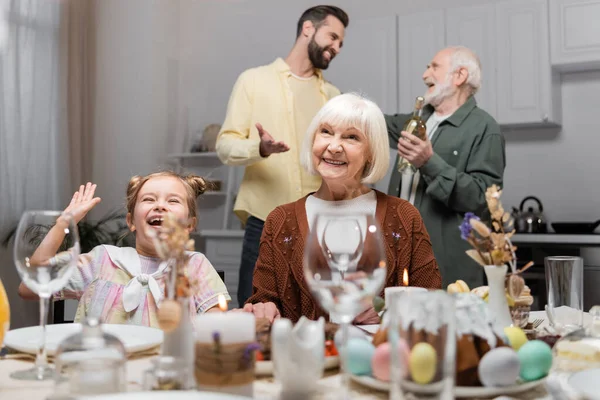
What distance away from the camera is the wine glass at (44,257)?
88cm

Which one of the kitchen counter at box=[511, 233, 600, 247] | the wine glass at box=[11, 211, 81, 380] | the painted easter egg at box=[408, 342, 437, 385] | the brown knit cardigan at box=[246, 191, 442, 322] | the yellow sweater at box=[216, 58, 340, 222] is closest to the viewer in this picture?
the painted easter egg at box=[408, 342, 437, 385]

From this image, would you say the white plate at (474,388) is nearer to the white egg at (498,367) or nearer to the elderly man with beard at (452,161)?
the white egg at (498,367)

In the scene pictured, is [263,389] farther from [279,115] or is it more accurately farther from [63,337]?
[279,115]

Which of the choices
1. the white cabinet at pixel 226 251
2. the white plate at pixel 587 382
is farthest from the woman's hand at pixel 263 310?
the white cabinet at pixel 226 251

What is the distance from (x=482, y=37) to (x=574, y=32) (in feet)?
1.58

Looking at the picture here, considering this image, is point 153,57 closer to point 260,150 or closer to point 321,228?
point 260,150

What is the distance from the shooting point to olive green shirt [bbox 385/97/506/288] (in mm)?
2424

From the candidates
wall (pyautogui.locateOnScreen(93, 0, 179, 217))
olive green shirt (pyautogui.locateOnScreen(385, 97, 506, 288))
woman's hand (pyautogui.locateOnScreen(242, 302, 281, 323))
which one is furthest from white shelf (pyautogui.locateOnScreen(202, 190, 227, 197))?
woman's hand (pyautogui.locateOnScreen(242, 302, 281, 323))

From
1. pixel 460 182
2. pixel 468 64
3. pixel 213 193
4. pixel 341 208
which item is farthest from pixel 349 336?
pixel 213 193

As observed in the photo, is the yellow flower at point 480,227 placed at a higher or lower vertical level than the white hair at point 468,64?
lower

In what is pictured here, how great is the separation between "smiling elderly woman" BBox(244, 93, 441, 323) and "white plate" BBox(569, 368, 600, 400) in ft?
2.84

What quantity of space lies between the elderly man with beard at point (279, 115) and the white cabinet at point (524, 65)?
1400 millimetres

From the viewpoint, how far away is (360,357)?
2.67 ft

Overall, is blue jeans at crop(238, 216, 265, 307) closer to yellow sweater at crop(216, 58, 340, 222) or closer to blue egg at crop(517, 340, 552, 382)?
yellow sweater at crop(216, 58, 340, 222)
